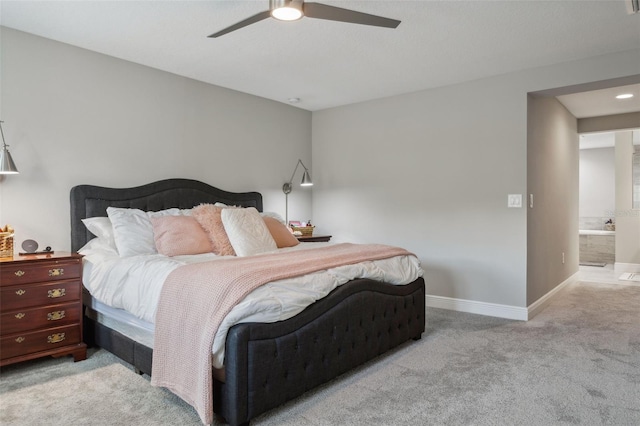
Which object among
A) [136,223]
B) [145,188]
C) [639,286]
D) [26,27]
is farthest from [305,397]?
[639,286]

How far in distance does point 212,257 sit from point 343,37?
1.92 m

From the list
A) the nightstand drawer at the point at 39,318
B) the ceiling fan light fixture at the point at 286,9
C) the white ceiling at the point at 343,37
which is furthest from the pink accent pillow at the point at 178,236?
the ceiling fan light fixture at the point at 286,9

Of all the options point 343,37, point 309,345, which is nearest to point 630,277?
point 343,37

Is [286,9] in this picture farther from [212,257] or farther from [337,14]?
[212,257]

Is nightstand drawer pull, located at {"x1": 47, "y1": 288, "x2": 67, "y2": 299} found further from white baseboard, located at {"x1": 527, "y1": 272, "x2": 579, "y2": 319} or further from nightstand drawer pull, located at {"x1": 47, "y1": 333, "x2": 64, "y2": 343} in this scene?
white baseboard, located at {"x1": 527, "y1": 272, "x2": 579, "y2": 319}

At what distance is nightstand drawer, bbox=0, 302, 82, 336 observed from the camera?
104 inches

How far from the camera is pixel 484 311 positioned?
14.0 ft

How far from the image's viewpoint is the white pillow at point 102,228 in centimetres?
321

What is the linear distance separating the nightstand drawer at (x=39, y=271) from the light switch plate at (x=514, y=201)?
3763mm

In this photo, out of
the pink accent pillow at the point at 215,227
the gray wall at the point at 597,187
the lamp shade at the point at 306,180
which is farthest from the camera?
the gray wall at the point at 597,187

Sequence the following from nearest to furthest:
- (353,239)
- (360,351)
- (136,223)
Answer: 1. (360,351)
2. (136,223)
3. (353,239)

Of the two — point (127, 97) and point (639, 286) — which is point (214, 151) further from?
point (639, 286)

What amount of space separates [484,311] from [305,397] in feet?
8.44

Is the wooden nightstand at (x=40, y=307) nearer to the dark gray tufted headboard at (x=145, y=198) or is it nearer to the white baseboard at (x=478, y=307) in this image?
the dark gray tufted headboard at (x=145, y=198)
